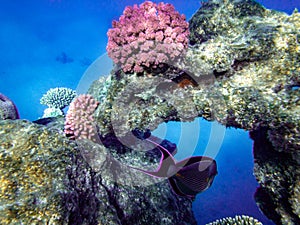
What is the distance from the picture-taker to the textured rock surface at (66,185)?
1968 millimetres

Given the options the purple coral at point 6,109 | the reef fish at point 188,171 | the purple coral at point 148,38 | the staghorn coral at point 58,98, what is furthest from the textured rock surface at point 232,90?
the staghorn coral at point 58,98

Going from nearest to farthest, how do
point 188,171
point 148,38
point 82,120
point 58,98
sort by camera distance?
1. point 188,171
2. point 148,38
3. point 82,120
4. point 58,98

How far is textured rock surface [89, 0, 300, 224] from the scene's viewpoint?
2.74m

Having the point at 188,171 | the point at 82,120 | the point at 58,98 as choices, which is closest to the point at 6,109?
the point at 82,120

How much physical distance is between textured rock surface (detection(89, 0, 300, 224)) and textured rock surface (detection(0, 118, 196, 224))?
0.66 metres

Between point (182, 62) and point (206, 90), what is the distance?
0.53 m

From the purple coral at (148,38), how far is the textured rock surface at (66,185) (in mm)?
1372

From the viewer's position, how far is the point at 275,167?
9.94 ft

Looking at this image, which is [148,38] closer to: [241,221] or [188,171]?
[188,171]

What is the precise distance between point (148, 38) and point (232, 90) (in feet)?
4.44

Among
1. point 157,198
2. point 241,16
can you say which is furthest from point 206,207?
point 241,16

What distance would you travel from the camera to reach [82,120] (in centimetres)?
332

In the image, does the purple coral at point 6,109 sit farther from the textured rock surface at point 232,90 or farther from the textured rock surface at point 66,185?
the textured rock surface at point 232,90

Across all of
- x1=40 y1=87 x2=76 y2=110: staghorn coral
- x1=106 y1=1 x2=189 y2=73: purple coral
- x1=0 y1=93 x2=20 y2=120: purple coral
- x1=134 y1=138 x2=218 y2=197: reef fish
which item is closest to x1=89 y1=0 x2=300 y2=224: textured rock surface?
x1=106 y1=1 x2=189 y2=73: purple coral
